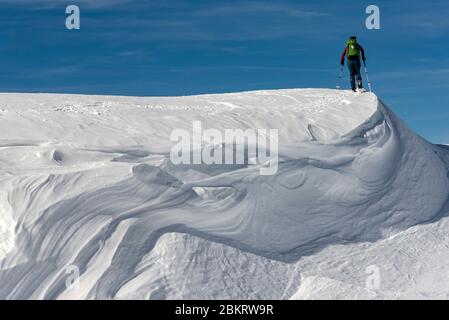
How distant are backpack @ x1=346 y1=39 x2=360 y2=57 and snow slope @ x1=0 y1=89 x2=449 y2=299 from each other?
128 inches

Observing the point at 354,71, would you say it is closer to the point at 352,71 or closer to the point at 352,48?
A: the point at 352,71

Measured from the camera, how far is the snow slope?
1135cm

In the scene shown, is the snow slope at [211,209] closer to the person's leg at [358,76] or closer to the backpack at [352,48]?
the person's leg at [358,76]

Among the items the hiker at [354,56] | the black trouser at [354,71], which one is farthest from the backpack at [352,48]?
the black trouser at [354,71]

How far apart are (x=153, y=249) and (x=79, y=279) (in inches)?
48.7

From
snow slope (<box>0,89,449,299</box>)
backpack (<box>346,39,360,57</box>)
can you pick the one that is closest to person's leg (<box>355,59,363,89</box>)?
backpack (<box>346,39,360,57</box>)

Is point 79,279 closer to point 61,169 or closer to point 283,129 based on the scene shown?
point 61,169

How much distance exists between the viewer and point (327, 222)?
13516 mm

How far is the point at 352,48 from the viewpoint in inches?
777

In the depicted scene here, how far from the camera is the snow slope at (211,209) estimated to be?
11.4 m

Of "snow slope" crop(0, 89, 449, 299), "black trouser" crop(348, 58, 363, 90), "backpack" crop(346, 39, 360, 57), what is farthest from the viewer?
"black trouser" crop(348, 58, 363, 90)

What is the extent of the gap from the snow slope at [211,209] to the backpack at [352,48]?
128 inches

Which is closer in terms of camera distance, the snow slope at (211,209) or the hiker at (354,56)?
the snow slope at (211,209)

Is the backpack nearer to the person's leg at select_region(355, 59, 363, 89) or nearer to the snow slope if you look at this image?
the person's leg at select_region(355, 59, 363, 89)
